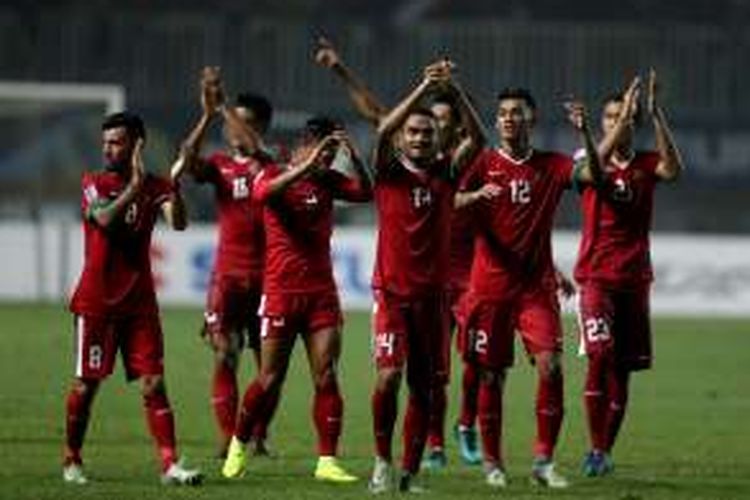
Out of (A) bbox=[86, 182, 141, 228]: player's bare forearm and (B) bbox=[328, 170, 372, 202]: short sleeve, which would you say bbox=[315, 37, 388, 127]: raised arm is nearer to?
(B) bbox=[328, 170, 372, 202]: short sleeve

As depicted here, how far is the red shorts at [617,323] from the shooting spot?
647 inches

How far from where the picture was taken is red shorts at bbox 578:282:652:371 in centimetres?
1644

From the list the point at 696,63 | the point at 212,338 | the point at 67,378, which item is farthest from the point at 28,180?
the point at 212,338

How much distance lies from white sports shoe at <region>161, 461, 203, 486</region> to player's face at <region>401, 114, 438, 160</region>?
225 cm

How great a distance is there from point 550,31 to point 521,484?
29781 millimetres

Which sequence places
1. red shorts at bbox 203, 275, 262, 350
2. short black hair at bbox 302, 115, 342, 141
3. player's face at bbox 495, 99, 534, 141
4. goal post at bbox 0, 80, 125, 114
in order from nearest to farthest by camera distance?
short black hair at bbox 302, 115, 342, 141 → player's face at bbox 495, 99, 534, 141 → red shorts at bbox 203, 275, 262, 350 → goal post at bbox 0, 80, 125, 114

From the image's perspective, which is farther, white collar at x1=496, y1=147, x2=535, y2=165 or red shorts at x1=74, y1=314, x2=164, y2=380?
white collar at x1=496, y1=147, x2=535, y2=165

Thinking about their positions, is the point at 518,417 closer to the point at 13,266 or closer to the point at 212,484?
the point at 212,484

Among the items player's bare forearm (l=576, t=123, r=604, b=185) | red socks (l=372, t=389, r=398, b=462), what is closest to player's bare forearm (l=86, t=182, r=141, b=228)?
red socks (l=372, t=389, r=398, b=462)

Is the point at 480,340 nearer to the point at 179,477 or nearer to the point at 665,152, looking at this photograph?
the point at 665,152

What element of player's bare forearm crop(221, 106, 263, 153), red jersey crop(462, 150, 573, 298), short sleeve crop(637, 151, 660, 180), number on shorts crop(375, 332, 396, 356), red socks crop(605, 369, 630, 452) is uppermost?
player's bare forearm crop(221, 106, 263, 153)

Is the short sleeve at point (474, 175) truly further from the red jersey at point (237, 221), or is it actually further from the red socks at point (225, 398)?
the red socks at point (225, 398)

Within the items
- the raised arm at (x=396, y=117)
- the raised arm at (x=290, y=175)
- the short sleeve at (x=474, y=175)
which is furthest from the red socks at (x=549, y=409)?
the raised arm at (x=290, y=175)

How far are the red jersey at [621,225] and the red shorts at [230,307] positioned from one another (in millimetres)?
2369
